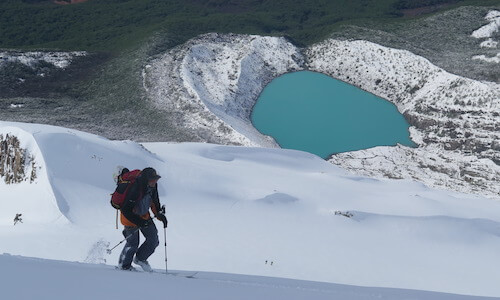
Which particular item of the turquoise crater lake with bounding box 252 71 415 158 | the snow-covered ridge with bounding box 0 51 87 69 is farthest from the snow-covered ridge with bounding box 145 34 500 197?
the snow-covered ridge with bounding box 0 51 87 69

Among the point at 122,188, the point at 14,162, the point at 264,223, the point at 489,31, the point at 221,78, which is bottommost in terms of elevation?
the point at 221,78

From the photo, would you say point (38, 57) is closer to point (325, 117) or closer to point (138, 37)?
point (138, 37)

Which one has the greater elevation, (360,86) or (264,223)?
(264,223)

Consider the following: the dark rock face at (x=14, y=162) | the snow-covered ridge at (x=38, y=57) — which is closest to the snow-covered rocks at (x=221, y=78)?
the snow-covered ridge at (x=38, y=57)

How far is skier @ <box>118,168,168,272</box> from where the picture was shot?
23.6 ft

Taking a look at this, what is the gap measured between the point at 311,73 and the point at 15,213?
73.7ft

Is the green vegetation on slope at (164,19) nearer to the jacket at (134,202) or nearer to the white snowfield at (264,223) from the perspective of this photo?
the white snowfield at (264,223)

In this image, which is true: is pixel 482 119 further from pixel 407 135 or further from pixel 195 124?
pixel 195 124

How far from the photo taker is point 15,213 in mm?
11289

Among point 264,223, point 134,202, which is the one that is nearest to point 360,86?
point 264,223

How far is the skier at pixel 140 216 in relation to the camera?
719cm

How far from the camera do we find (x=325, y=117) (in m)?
25.7

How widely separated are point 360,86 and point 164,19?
60.2 feet

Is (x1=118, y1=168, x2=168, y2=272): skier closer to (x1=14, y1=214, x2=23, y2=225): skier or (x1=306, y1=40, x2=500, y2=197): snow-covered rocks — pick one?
(x1=14, y1=214, x2=23, y2=225): skier
